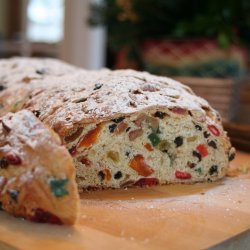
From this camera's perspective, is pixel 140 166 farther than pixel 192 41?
No

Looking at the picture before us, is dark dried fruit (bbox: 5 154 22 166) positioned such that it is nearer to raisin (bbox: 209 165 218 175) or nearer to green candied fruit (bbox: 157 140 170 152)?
green candied fruit (bbox: 157 140 170 152)

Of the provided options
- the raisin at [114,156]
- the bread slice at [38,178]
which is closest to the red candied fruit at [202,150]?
the raisin at [114,156]

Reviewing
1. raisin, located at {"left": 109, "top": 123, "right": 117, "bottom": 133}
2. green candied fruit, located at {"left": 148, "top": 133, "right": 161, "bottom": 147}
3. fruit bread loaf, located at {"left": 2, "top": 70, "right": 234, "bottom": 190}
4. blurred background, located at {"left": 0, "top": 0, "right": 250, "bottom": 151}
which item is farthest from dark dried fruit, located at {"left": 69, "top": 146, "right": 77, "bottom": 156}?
blurred background, located at {"left": 0, "top": 0, "right": 250, "bottom": 151}

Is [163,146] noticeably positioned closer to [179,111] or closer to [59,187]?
[179,111]

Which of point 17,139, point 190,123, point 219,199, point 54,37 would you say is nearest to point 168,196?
point 219,199

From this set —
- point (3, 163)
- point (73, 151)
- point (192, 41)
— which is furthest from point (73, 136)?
point (192, 41)

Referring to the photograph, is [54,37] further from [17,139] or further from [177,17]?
[17,139]
